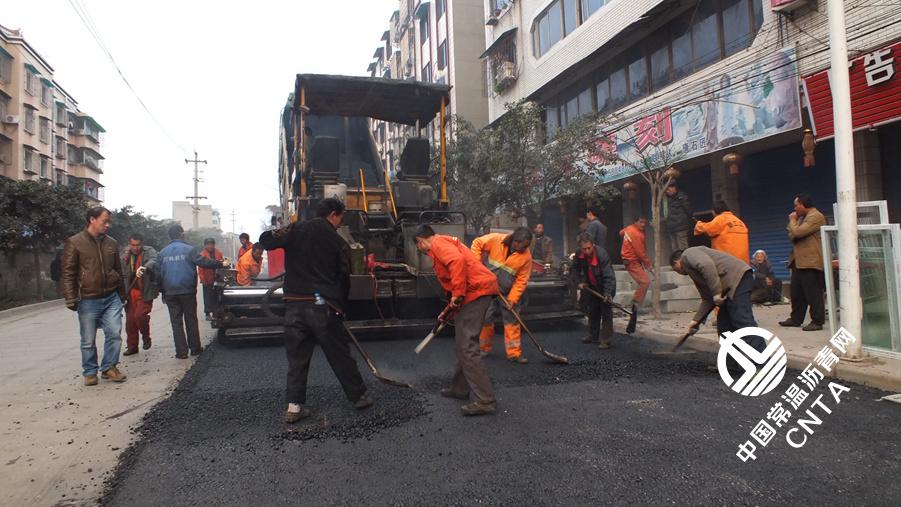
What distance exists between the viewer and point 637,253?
7141mm

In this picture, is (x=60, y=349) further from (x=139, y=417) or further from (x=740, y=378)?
(x=740, y=378)

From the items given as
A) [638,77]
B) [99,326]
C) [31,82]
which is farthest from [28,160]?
[638,77]

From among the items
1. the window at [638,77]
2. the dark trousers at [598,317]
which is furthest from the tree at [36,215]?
the window at [638,77]

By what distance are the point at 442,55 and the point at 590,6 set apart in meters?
12.6

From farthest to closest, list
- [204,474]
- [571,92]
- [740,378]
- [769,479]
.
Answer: [571,92] → [740,378] → [204,474] → [769,479]

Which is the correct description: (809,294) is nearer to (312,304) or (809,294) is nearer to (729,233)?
(729,233)

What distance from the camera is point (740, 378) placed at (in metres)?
4.10

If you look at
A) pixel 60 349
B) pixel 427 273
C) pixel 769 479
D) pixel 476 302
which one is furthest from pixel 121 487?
pixel 60 349

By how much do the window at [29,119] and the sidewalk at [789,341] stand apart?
1359 inches

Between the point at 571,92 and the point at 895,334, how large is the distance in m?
11.8

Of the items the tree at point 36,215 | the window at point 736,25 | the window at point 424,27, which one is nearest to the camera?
the window at point 736,25

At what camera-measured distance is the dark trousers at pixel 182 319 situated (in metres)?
5.54

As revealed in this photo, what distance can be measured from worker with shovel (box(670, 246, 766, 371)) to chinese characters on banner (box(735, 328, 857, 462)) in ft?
1.37

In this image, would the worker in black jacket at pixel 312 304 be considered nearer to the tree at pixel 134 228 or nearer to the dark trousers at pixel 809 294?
the dark trousers at pixel 809 294
